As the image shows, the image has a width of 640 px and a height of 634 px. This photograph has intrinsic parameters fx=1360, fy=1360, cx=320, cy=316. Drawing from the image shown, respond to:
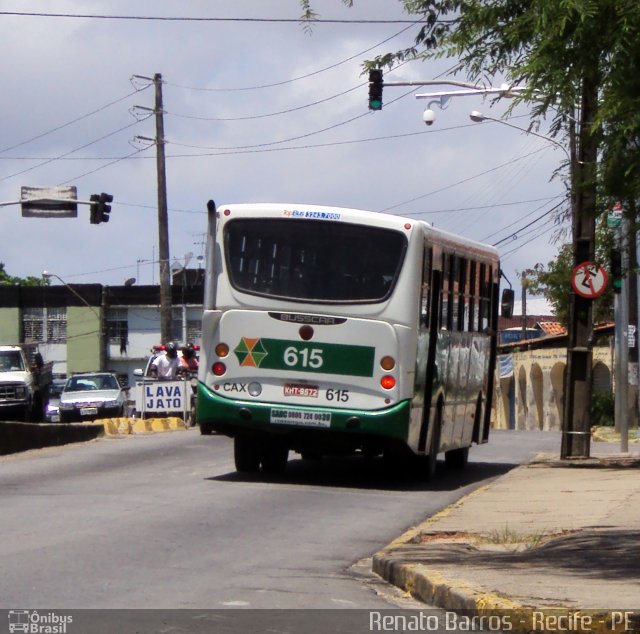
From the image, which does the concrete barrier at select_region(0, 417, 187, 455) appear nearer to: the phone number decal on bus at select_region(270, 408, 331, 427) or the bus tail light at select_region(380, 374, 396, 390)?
the phone number decal on bus at select_region(270, 408, 331, 427)

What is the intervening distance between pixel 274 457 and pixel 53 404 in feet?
136

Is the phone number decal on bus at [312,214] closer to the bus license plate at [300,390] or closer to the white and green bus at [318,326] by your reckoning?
the white and green bus at [318,326]

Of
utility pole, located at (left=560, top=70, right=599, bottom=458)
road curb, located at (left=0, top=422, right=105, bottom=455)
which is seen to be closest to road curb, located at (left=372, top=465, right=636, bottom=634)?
utility pole, located at (left=560, top=70, right=599, bottom=458)

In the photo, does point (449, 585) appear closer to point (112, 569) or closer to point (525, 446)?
point (112, 569)

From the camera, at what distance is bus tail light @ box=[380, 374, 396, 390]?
15430 mm

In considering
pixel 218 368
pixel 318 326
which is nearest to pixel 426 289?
pixel 318 326

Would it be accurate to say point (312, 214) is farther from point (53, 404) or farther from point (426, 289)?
point (53, 404)

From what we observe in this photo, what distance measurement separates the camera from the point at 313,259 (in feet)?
51.6

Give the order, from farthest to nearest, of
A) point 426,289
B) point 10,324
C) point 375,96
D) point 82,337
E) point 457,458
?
1. point 10,324
2. point 82,337
3. point 375,96
4. point 457,458
5. point 426,289

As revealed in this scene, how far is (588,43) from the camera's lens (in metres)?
8.44

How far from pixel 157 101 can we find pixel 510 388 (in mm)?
19557

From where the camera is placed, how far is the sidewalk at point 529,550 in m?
8.05

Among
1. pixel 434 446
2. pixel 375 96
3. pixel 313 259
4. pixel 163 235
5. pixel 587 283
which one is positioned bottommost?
pixel 434 446

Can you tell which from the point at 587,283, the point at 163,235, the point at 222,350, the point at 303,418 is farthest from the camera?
the point at 163,235
